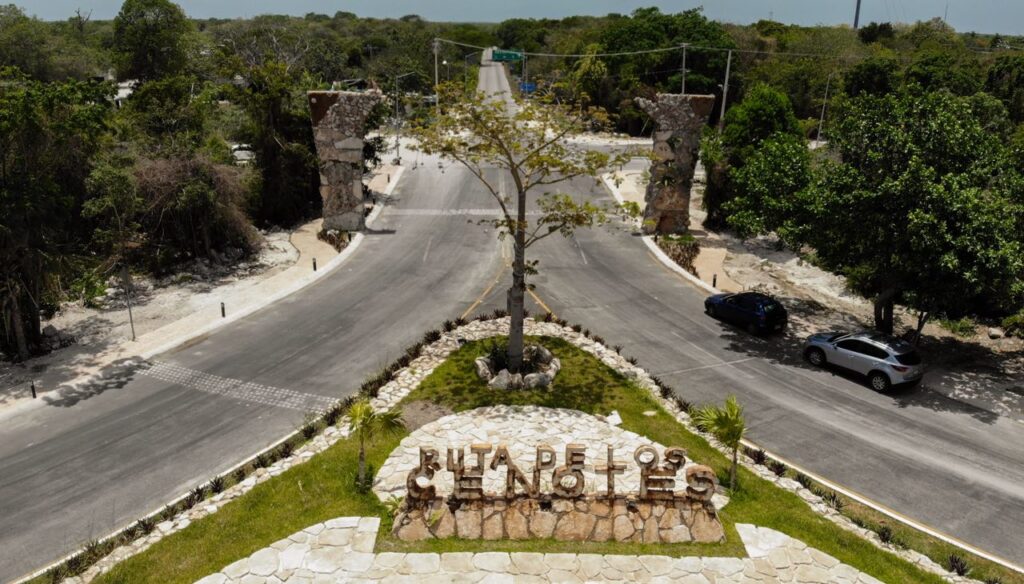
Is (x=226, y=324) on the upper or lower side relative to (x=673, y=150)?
lower

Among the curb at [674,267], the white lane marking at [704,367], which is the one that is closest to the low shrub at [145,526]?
the white lane marking at [704,367]

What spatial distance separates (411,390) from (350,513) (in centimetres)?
743

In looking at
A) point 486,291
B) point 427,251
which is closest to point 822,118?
point 427,251

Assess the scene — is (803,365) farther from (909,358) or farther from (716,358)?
(909,358)

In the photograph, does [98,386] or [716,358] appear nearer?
[98,386]

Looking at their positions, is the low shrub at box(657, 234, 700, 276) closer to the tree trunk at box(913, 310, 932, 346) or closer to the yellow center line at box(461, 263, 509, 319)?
the yellow center line at box(461, 263, 509, 319)

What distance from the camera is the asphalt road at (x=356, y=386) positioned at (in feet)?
67.5

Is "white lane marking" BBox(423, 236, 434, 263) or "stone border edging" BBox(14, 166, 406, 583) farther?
"white lane marking" BBox(423, 236, 434, 263)

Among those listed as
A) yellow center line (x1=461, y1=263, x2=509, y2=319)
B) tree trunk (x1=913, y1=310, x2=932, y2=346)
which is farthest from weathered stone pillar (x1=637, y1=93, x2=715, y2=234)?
tree trunk (x1=913, y1=310, x2=932, y2=346)

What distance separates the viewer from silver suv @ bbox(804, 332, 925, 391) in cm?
2733

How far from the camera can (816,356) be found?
29984 mm

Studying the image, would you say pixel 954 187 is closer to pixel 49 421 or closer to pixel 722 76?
pixel 49 421

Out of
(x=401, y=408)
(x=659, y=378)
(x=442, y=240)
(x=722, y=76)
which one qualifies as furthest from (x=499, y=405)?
(x=722, y=76)

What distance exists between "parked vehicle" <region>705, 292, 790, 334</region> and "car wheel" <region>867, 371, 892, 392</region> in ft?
18.0
